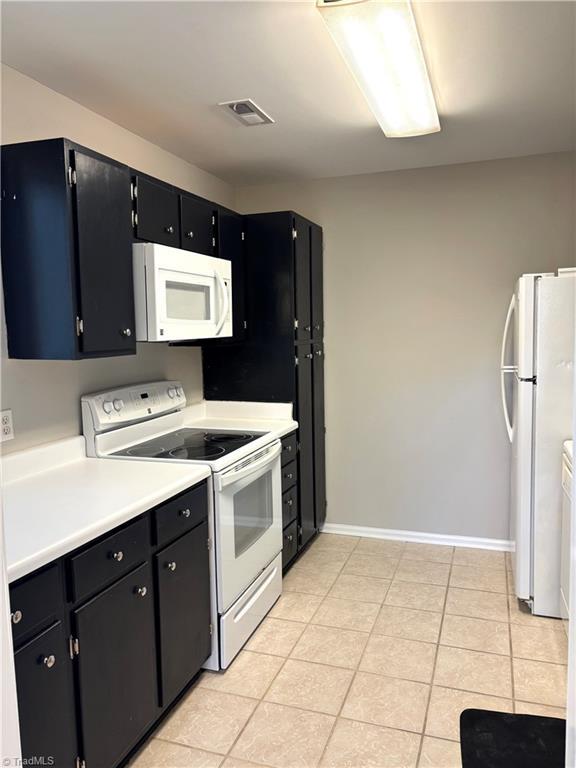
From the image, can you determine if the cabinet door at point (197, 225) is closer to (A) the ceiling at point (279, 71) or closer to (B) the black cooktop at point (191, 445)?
(A) the ceiling at point (279, 71)

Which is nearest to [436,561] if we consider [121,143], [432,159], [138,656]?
[138,656]

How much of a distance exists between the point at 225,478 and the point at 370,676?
1.03 meters

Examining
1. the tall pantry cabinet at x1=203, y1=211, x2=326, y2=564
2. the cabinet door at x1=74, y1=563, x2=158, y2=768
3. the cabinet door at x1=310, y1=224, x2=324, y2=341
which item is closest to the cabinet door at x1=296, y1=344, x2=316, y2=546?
the tall pantry cabinet at x1=203, y1=211, x2=326, y2=564

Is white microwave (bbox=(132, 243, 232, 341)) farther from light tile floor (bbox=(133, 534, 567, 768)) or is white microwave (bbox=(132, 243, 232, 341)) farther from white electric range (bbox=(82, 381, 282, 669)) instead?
light tile floor (bbox=(133, 534, 567, 768))

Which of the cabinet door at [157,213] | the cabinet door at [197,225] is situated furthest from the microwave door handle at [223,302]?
the cabinet door at [157,213]

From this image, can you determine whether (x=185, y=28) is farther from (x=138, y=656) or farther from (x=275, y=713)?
(x=275, y=713)

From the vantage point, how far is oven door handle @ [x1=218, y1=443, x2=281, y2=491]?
2418 mm

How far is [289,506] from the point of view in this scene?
339cm

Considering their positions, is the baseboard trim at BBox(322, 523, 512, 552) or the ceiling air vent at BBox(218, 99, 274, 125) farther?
the baseboard trim at BBox(322, 523, 512, 552)

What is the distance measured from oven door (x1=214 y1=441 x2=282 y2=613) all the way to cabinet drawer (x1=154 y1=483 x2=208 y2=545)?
0.08 metres

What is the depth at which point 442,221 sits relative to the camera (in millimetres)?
3693

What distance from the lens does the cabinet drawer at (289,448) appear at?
3262 mm

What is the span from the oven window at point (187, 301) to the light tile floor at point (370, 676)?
1.55m

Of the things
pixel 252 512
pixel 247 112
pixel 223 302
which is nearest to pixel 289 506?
pixel 252 512
